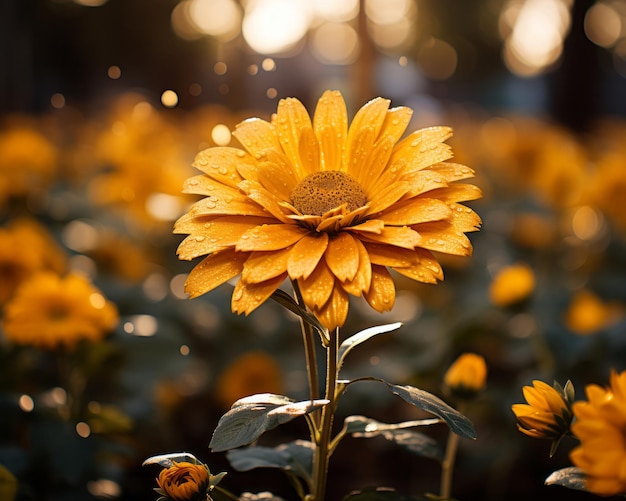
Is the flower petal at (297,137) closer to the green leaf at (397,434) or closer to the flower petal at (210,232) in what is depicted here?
the flower petal at (210,232)

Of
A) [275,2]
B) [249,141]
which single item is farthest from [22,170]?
[249,141]

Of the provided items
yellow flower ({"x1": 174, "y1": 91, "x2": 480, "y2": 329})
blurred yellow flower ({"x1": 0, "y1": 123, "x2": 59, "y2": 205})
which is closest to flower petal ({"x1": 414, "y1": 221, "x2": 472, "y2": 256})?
yellow flower ({"x1": 174, "y1": 91, "x2": 480, "y2": 329})

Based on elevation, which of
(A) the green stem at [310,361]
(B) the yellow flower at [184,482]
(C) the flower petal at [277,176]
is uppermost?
(C) the flower petal at [277,176]

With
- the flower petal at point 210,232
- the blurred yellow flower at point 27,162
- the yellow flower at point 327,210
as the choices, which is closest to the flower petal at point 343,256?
the yellow flower at point 327,210

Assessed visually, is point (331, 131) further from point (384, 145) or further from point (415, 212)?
point (415, 212)

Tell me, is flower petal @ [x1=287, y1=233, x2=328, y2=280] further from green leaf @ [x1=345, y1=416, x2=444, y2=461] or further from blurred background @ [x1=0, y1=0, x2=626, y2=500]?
blurred background @ [x1=0, y1=0, x2=626, y2=500]

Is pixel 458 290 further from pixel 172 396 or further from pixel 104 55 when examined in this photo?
pixel 104 55
